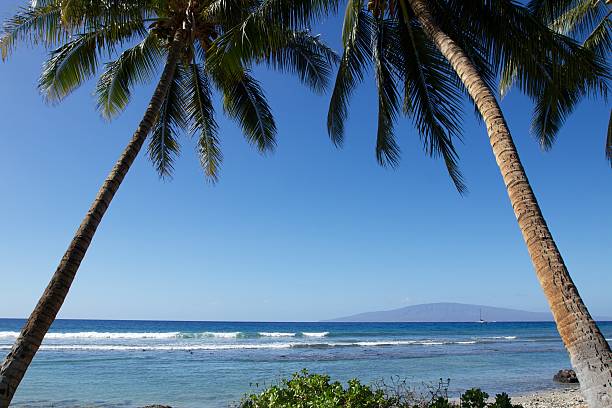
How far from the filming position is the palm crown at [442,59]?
277 inches

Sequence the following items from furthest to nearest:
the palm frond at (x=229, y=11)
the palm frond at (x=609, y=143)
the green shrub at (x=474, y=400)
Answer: the palm frond at (x=609, y=143) < the palm frond at (x=229, y=11) < the green shrub at (x=474, y=400)

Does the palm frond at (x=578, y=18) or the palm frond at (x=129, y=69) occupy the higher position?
the palm frond at (x=578, y=18)

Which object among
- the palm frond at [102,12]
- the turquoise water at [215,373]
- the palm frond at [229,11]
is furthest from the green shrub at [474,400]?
the turquoise water at [215,373]

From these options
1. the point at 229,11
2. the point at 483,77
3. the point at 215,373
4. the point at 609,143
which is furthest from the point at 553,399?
the point at 215,373

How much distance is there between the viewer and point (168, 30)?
28.9 feet

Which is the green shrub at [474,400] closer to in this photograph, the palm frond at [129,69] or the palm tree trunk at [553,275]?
the palm tree trunk at [553,275]

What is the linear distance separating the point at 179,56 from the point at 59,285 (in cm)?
438

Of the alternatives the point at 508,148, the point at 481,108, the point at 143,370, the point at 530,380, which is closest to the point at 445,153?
the point at 481,108

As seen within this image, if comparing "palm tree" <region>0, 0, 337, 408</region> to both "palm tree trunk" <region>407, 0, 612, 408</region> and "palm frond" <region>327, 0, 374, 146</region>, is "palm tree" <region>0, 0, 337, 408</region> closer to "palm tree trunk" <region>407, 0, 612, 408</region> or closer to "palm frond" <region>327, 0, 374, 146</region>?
"palm frond" <region>327, 0, 374, 146</region>

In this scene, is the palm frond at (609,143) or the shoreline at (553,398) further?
the palm frond at (609,143)

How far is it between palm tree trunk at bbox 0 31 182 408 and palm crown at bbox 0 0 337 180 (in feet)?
6.30

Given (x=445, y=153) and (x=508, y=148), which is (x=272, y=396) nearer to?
(x=508, y=148)

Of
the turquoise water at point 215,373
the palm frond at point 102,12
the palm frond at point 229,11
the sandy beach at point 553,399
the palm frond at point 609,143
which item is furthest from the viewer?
the turquoise water at point 215,373

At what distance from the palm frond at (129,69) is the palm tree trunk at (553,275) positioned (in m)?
6.52
